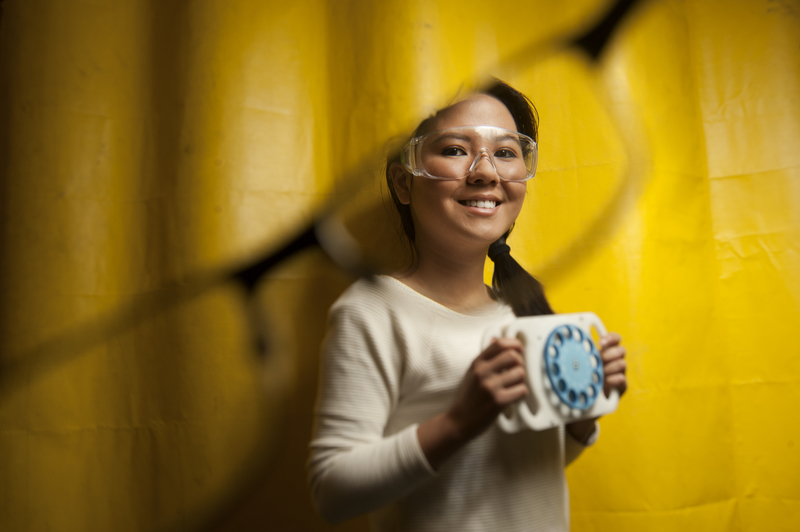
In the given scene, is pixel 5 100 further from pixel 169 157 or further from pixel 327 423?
pixel 327 423

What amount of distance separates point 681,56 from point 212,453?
3.05 feet

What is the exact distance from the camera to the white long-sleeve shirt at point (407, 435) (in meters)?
0.44

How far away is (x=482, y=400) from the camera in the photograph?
1.37 ft

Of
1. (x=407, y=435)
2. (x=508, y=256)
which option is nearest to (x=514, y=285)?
(x=508, y=256)

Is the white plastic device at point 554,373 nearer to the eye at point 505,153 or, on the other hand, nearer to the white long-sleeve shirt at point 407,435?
the white long-sleeve shirt at point 407,435

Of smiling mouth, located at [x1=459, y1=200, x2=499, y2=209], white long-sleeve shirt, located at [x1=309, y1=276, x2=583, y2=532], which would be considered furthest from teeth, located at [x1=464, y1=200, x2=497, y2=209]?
white long-sleeve shirt, located at [x1=309, y1=276, x2=583, y2=532]

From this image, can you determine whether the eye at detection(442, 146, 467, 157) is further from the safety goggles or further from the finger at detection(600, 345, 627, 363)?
the finger at detection(600, 345, 627, 363)

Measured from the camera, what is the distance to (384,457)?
427 millimetres

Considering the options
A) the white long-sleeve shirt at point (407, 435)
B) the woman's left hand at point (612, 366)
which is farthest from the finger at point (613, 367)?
the white long-sleeve shirt at point (407, 435)

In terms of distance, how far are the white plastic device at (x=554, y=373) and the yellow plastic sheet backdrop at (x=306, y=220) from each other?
230mm

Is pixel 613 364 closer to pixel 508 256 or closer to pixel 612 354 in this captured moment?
pixel 612 354

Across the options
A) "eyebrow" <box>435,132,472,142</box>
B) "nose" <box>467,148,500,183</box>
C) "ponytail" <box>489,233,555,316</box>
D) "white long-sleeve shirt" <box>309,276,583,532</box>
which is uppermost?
"eyebrow" <box>435,132,472,142</box>

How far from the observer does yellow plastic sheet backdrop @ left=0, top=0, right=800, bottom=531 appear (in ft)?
1.92

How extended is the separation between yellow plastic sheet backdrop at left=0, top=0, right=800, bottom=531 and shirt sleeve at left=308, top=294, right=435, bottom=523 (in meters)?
0.14
